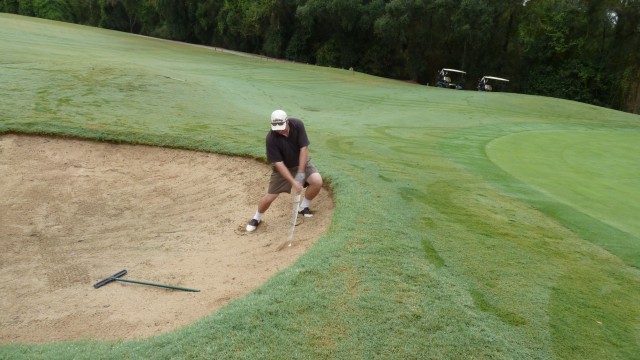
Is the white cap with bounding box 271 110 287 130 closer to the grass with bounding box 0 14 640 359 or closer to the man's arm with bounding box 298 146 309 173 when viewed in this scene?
the man's arm with bounding box 298 146 309 173

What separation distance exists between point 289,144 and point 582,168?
23.6 ft

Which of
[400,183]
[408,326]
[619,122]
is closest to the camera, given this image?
[408,326]

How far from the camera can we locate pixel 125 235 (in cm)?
699

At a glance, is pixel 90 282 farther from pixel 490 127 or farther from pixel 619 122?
pixel 619 122

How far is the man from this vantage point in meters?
6.33

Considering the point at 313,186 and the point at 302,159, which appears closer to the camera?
the point at 302,159

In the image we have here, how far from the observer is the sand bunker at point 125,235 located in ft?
16.0

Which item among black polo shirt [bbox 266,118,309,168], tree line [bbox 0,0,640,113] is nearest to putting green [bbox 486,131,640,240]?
black polo shirt [bbox 266,118,309,168]

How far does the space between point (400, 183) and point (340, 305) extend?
4.26 meters

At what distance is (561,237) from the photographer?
20.7 ft

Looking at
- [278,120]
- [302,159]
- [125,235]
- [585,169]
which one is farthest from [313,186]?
[585,169]

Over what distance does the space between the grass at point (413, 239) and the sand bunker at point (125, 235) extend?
0.52 metres

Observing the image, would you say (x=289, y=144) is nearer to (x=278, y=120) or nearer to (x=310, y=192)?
(x=278, y=120)

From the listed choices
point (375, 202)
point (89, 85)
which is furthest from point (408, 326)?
point (89, 85)
